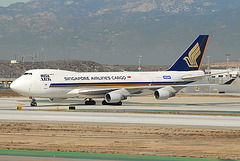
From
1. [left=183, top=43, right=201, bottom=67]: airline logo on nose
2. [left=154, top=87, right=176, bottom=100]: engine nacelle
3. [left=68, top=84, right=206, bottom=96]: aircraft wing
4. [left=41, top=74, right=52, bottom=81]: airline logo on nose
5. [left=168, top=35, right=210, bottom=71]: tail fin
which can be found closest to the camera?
[left=41, top=74, right=52, bottom=81]: airline logo on nose

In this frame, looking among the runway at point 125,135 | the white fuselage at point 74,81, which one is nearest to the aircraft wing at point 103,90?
the white fuselage at point 74,81

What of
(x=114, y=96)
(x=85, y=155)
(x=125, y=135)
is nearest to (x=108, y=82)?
(x=114, y=96)

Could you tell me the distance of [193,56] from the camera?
67000 mm

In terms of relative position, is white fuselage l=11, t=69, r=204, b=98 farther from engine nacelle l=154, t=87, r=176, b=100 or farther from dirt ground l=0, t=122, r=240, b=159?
dirt ground l=0, t=122, r=240, b=159

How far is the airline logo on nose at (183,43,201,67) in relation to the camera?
66.8m

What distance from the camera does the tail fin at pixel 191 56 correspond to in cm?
6650

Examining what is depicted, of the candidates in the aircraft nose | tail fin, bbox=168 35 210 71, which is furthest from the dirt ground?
tail fin, bbox=168 35 210 71

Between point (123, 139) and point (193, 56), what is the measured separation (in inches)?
1723

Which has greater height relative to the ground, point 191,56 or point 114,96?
point 191,56

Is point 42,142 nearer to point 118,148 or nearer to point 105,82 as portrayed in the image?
point 118,148

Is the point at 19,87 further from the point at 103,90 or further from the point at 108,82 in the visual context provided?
the point at 108,82

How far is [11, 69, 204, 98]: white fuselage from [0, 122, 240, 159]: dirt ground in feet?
79.2

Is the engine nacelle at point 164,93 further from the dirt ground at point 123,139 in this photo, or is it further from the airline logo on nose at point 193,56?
the dirt ground at point 123,139

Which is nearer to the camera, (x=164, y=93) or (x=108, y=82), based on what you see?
(x=164, y=93)
